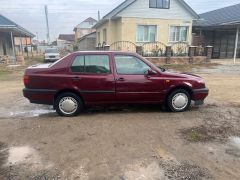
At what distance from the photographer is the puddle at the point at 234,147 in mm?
4398

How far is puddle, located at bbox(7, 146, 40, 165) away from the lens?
4.08m

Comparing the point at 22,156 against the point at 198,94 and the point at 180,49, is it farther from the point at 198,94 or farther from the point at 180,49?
the point at 180,49

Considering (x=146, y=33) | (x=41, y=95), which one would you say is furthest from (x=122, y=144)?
(x=146, y=33)

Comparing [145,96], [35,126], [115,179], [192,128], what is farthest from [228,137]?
[35,126]

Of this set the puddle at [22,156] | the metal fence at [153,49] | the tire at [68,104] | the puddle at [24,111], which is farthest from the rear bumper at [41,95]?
the metal fence at [153,49]

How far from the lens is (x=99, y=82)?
624cm

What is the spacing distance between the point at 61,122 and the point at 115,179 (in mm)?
2789

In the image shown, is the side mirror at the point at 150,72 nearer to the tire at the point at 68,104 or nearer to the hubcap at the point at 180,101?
the hubcap at the point at 180,101

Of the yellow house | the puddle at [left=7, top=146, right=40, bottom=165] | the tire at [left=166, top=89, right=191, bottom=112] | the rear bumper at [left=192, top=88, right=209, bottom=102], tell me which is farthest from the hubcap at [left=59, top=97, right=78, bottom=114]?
the yellow house

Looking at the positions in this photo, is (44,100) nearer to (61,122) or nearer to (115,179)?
(61,122)

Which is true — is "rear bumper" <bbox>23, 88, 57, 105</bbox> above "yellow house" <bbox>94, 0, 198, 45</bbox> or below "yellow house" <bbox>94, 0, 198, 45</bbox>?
below

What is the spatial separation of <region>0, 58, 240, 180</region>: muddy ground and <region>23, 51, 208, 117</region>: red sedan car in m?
0.42

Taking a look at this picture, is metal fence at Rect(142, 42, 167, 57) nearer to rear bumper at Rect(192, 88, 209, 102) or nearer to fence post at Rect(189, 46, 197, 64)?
fence post at Rect(189, 46, 197, 64)

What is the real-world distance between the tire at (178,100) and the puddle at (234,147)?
1.81m
